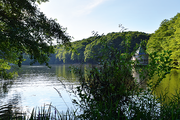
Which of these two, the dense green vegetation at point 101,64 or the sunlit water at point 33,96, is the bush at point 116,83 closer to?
the dense green vegetation at point 101,64

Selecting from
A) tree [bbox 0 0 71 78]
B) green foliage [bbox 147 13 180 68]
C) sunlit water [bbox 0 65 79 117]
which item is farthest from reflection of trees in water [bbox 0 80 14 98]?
green foliage [bbox 147 13 180 68]

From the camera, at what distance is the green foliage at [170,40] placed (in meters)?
37.3

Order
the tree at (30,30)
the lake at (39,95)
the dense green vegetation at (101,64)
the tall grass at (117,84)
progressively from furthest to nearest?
the lake at (39,95), the tree at (30,30), the tall grass at (117,84), the dense green vegetation at (101,64)

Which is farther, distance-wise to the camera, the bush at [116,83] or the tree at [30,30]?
the tree at [30,30]

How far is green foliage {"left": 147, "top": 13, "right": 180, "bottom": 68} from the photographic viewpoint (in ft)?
122

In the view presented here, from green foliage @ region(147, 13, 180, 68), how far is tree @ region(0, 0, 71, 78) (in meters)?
33.8

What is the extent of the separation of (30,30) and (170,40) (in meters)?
38.7

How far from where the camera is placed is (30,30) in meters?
8.50

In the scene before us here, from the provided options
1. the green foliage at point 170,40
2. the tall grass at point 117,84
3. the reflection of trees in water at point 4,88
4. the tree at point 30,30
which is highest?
the green foliage at point 170,40

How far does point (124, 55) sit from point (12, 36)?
5.04 m

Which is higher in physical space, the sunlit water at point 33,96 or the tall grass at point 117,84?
the tall grass at point 117,84

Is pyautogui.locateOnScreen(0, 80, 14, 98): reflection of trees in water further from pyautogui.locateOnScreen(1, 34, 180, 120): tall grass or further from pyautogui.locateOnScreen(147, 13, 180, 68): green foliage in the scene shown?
pyautogui.locateOnScreen(147, 13, 180, 68): green foliage

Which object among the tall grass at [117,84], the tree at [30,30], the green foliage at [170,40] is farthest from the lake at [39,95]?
the green foliage at [170,40]

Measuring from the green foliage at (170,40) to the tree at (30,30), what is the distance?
111 ft
